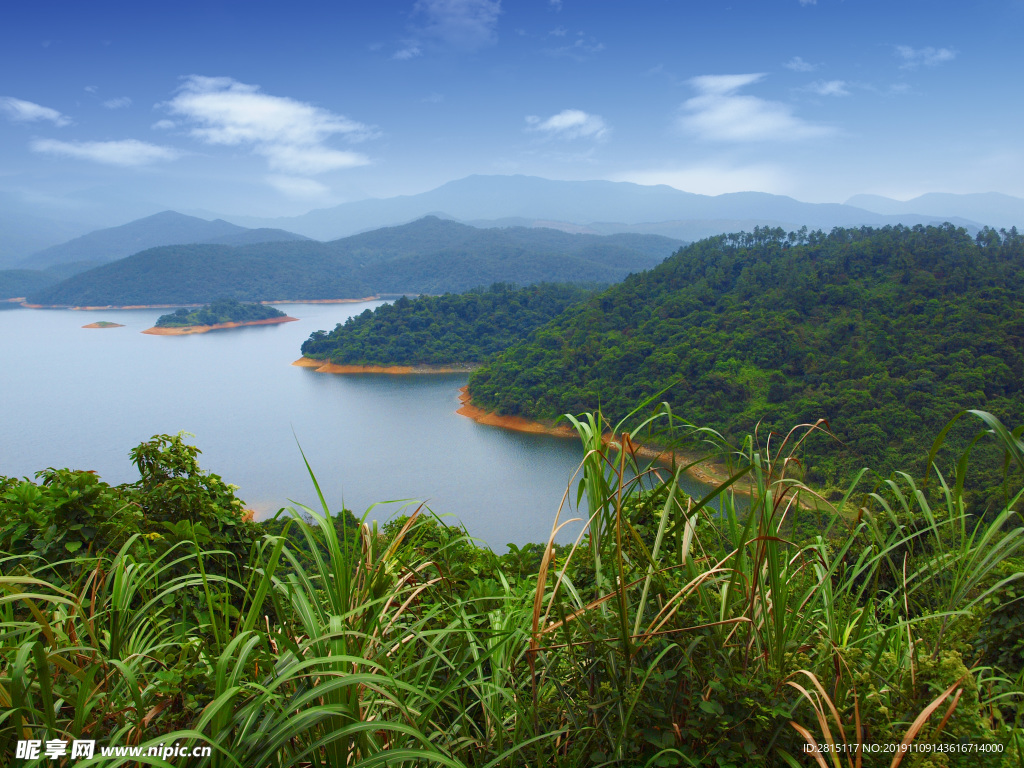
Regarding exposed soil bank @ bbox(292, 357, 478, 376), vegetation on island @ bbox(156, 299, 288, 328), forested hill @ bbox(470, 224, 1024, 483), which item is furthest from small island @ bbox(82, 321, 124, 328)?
forested hill @ bbox(470, 224, 1024, 483)

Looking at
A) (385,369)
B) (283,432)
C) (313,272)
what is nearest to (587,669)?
(283,432)

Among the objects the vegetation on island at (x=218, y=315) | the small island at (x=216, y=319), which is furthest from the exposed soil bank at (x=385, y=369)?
the vegetation on island at (x=218, y=315)

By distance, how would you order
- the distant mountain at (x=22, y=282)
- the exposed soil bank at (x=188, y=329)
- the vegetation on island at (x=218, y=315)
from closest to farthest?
the exposed soil bank at (x=188, y=329)
the vegetation on island at (x=218, y=315)
the distant mountain at (x=22, y=282)

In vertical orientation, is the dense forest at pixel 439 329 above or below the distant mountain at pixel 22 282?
below

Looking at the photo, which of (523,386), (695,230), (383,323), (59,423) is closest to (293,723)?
(523,386)

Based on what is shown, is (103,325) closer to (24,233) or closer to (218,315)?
(218,315)

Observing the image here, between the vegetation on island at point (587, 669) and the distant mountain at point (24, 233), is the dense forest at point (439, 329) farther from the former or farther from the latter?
the distant mountain at point (24, 233)

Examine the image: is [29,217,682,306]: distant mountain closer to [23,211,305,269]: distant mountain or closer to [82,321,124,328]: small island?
[82,321,124,328]: small island
